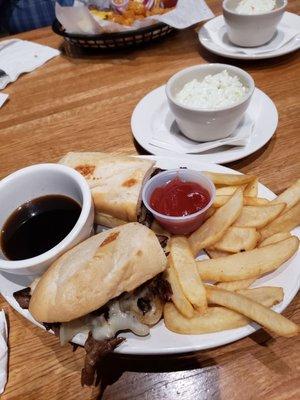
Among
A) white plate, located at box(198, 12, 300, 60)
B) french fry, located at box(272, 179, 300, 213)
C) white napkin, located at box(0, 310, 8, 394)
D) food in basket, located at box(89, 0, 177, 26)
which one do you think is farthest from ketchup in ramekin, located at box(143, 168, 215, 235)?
food in basket, located at box(89, 0, 177, 26)

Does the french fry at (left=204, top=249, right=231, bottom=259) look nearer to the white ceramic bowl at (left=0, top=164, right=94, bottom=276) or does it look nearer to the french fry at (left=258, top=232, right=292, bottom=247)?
the french fry at (left=258, top=232, right=292, bottom=247)

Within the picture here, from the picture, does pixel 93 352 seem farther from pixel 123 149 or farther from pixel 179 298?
pixel 123 149

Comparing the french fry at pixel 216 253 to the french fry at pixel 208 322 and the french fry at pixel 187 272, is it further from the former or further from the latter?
the french fry at pixel 208 322

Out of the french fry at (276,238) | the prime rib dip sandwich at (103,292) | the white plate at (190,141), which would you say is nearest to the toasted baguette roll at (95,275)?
the prime rib dip sandwich at (103,292)

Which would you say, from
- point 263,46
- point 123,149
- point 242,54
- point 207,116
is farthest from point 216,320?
point 263,46

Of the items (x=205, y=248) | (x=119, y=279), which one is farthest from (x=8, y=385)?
(x=205, y=248)
